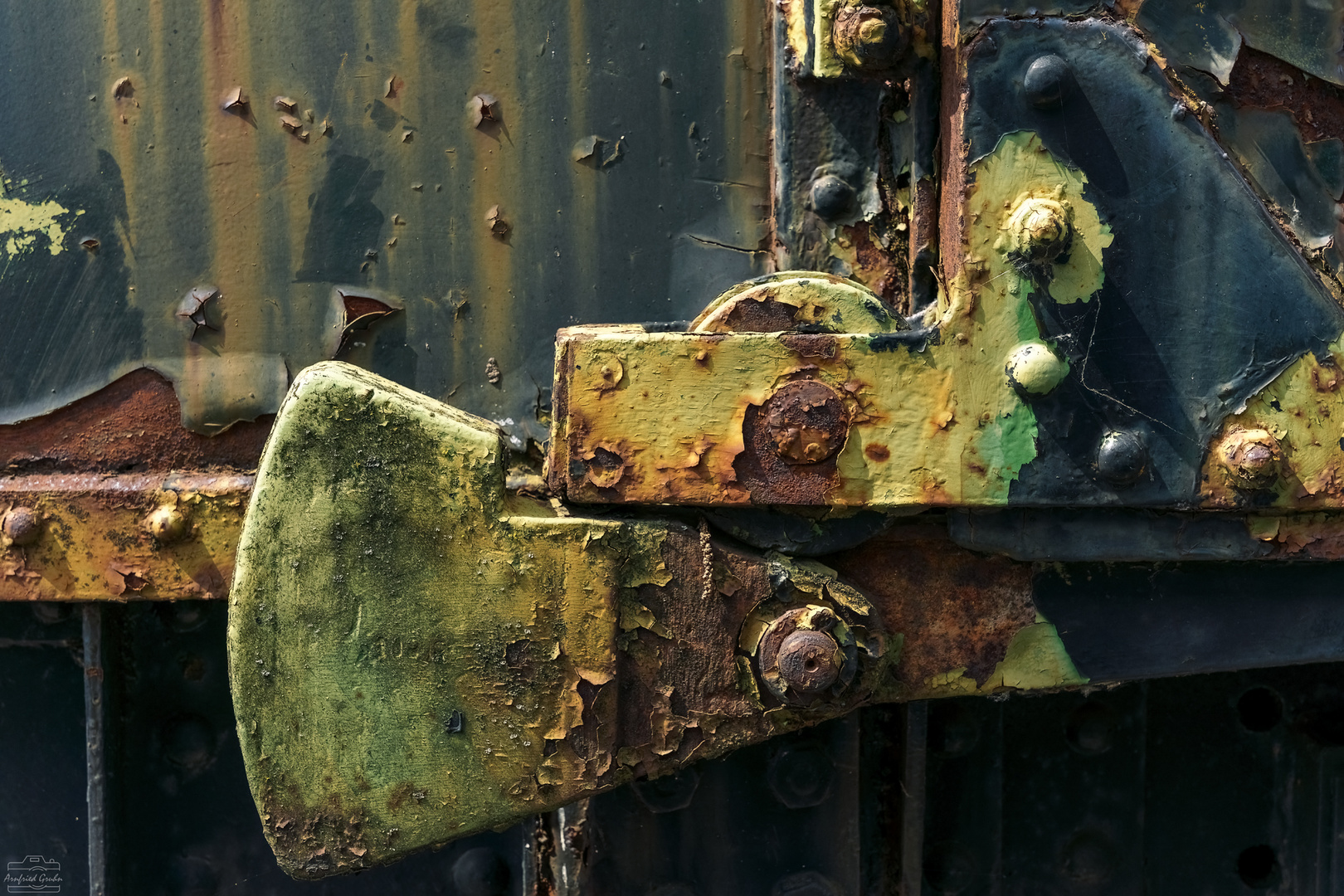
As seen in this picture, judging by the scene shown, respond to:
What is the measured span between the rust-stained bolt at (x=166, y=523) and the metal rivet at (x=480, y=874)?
1.77 ft

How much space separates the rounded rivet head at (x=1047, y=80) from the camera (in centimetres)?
87

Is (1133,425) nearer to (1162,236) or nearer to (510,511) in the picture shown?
(1162,236)

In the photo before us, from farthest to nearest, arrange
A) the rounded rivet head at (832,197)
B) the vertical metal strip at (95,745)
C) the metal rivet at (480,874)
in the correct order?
the metal rivet at (480,874)
the vertical metal strip at (95,745)
the rounded rivet head at (832,197)

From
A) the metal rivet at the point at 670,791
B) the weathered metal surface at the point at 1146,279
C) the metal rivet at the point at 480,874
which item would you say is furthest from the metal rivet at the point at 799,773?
the weathered metal surface at the point at 1146,279

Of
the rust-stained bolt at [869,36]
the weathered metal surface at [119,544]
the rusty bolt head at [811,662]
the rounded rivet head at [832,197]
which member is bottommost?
the rusty bolt head at [811,662]

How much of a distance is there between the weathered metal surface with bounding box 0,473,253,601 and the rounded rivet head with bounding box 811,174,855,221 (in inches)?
26.7

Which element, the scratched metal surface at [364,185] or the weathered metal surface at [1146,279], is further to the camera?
the scratched metal surface at [364,185]

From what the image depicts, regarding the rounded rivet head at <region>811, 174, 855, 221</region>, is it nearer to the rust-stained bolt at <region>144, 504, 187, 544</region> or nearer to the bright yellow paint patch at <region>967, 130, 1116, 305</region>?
the bright yellow paint patch at <region>967, 130, 1116, 305</region>

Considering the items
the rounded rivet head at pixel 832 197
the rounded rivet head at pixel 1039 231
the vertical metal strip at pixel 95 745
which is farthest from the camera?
the vertical metal strip at pixel 95 745

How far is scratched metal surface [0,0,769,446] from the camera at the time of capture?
111cm

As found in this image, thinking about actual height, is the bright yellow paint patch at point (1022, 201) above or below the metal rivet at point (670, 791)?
above

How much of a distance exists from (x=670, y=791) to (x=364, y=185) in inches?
30.6

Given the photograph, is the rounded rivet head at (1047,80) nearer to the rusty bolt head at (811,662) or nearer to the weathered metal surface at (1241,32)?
the weathered metal surface at (1241,32)

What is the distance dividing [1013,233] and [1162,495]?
27 cm
